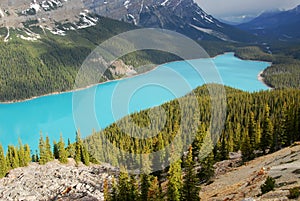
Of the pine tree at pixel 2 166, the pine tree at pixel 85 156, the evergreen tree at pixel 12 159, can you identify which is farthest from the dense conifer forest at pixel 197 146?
the pine tree at pixel 2 166

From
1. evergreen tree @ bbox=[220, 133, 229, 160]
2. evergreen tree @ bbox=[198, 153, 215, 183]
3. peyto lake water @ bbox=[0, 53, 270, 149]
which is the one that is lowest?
peyto lake water @ bbox=[0, 53, 270, 149]

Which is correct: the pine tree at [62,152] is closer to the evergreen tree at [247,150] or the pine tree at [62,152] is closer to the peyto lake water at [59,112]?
the peyto lake water at [59,112]

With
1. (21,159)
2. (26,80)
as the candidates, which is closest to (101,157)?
(21,159)

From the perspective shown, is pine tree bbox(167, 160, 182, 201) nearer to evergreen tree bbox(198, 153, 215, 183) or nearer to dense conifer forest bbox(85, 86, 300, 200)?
dense conifer forest bbox(85, 86, 300, 200)

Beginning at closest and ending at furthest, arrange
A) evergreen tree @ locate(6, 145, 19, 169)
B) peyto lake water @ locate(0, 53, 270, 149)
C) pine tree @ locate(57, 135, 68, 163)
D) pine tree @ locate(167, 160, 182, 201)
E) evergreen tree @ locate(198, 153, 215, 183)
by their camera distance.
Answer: pine tree @ locate(167, 160, 182, 201) → evergreen tree @ locate(198, 153, 215, 183) → evergreen tree @ locate(6, 145, 19, 169) → pine tree @ locate(57, 135, 68, 163) → peyto lake water @ locate(0, 53, 270, 149)

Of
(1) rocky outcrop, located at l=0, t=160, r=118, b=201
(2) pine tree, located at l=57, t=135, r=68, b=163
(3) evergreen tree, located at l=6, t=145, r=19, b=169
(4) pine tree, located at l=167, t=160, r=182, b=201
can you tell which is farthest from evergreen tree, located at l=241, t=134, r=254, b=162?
(3) evergreen tree, located at l=6, t=145, r=19, b=169

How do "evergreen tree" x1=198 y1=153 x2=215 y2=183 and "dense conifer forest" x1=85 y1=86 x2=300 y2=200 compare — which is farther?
"evergreen tree" x1=198 y1=153 x2=215 y2=183

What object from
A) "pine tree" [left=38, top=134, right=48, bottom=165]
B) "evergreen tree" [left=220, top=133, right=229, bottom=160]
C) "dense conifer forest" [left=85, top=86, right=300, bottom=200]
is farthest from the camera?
"pine tree" [left=38, top=134, right=48, bottom=165]

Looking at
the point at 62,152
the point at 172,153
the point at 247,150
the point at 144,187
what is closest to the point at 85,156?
the point at 62,152
